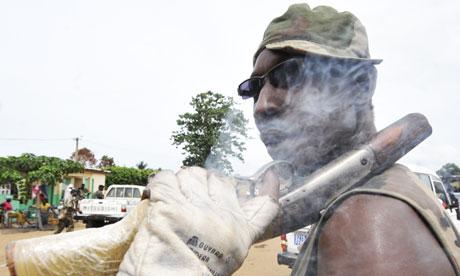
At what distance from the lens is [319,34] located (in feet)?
4.62

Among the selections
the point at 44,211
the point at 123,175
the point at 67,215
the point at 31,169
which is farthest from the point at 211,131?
the point at 123,175

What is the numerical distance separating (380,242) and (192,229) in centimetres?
46

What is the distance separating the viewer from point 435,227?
43.7 inches

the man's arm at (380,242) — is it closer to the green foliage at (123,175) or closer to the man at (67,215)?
the man at (67,215)

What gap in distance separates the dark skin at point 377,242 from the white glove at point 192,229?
0.20m

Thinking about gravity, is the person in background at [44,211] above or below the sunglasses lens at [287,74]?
below

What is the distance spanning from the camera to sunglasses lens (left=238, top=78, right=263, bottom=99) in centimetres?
156

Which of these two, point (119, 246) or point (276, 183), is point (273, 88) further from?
point (119, 246)

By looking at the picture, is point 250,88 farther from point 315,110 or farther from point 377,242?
point 377,242

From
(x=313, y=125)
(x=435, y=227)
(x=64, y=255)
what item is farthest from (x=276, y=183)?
→ (x=64, y=255)

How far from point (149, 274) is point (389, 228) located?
58 centimetres

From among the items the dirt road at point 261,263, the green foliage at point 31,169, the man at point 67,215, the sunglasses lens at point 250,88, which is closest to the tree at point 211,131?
the sunglasses lens at point 250,88

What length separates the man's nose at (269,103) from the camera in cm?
145

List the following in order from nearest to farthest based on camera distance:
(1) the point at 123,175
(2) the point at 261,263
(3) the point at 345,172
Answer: (3) the point at 345,172
(2) the point at 261,263
(1) the point at 123,175
